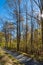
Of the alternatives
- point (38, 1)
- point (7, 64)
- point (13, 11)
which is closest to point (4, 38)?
point (13, 11)

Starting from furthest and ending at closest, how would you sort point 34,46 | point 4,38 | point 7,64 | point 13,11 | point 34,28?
point 4,38 → point 34,28 → point 13,11 → point 34,46 → point 7,64

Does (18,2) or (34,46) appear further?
(18,2)

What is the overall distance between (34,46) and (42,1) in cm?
912

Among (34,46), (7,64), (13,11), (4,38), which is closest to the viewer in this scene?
(7,64)

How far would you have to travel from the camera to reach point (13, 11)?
30281mm

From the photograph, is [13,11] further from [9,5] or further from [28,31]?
[28,31]

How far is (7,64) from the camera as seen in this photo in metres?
12.2

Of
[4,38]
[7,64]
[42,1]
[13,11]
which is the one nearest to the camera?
[7,64]

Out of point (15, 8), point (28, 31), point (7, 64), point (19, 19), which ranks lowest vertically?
point (7, 64)

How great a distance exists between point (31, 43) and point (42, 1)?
30.9 feet

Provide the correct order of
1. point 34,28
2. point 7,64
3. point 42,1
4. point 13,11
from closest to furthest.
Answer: point 7,64 < point 42,1 < point 13,11 < point 34,28

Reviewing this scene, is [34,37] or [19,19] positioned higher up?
[19,19]

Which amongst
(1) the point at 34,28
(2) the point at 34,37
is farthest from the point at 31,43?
(1) the point at 34,28

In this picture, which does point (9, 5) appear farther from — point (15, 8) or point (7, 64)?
point (7, 64)
